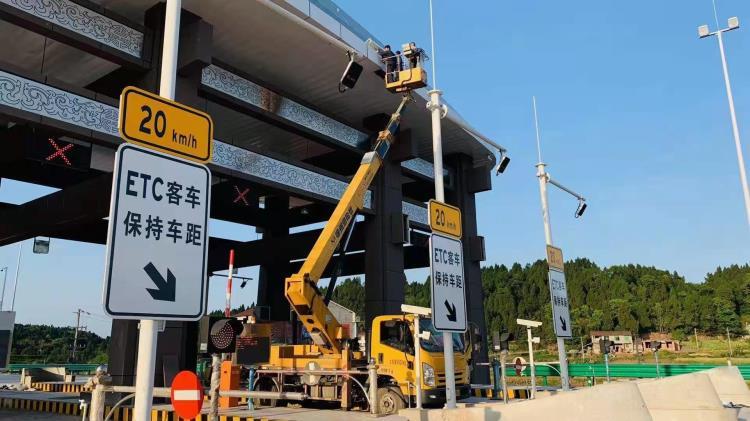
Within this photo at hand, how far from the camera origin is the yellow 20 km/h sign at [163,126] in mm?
4160

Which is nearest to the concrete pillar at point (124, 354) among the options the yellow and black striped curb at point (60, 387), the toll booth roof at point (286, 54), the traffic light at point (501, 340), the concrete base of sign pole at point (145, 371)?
the yellow and black striped curb at point (60, 387)

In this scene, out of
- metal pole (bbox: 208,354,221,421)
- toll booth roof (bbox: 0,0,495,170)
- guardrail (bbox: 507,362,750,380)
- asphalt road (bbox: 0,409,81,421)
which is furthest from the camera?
guardrail (bbox: 507,362,750,380)

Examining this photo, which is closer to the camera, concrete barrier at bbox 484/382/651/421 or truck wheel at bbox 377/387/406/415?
concrete barrier at bbox 484/382/651/421

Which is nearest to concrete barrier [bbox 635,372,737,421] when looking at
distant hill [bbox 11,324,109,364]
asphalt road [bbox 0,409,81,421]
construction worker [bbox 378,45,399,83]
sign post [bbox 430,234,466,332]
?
sign post [bbox 430,234,466,332]

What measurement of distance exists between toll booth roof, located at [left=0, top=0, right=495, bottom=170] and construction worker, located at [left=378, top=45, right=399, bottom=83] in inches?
20.7

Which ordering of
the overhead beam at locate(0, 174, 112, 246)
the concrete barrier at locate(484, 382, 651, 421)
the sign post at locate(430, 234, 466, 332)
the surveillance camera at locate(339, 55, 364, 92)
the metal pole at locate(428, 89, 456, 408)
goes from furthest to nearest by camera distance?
the overhead beam at locate(0, 174, 112, 246) < the surveillance camera at locate(339, 55, 364, 92) < the metal pole at locate(428, 89, 456, 408) < the sign post at locate(430, 234, 466, 332) < the concrete barrier at locate(484, 382, 651, 421)

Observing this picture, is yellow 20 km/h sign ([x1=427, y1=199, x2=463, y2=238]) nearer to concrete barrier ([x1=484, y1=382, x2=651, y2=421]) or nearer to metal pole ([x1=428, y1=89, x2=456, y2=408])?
metal pole ([x1=428, y1=89, x2=456, y2=408])

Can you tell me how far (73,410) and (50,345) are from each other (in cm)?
6263

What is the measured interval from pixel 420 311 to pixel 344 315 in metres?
15.8

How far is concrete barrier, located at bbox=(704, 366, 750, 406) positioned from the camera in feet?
45.4

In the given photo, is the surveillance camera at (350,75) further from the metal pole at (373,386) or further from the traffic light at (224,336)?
the metal pole at (373,386)

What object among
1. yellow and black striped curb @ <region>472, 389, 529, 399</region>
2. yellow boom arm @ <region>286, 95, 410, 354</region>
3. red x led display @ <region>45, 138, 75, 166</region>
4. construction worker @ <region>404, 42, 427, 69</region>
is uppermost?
construction worker @ <region>404, 42, 427, 69</region>

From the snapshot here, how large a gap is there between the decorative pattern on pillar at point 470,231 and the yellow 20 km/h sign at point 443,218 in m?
14.4

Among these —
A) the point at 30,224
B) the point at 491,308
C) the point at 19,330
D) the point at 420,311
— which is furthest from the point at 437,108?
the point at 491,308
